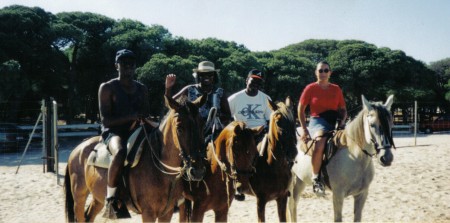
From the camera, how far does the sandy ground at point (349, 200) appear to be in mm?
7199

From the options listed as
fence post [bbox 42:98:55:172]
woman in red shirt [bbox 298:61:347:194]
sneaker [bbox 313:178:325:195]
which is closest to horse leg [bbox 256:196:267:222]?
sneaker [bbox 313:178:325:195]

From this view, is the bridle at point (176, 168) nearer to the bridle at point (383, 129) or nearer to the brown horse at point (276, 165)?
the brown horse at point (276, 165)

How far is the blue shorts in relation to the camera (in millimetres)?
5867

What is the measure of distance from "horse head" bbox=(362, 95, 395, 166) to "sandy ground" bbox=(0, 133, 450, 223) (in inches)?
100

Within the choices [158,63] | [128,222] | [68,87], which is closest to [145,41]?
[158,63]

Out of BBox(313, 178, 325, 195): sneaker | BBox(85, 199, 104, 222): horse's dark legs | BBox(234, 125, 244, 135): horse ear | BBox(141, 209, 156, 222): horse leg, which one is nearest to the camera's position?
BBox(141, 209, 156, 222): horse leg

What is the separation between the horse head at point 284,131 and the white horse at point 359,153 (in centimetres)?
108

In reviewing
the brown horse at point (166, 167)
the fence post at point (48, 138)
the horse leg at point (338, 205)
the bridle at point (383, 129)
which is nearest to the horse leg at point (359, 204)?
the horse leg at point (338, 205)

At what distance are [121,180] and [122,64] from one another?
1.27 meters

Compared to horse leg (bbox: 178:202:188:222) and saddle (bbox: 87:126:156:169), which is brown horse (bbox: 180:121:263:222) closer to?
horse leg (bbox: 178:202:188:222)

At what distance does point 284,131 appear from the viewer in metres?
4.79

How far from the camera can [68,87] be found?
25500 millimetres

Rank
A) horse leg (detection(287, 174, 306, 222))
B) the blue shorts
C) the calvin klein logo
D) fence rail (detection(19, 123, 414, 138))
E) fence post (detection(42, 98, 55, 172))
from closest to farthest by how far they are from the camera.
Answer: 1. the calvin klein logo
2. the blue shorts
3. horse leg (detection(287, 174, 306, 222))
4. fence post (detection(42, 98, 55, 172))
5. fence rail (detection(19, 123, 414, 138))

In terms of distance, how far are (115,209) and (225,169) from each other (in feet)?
3.93
